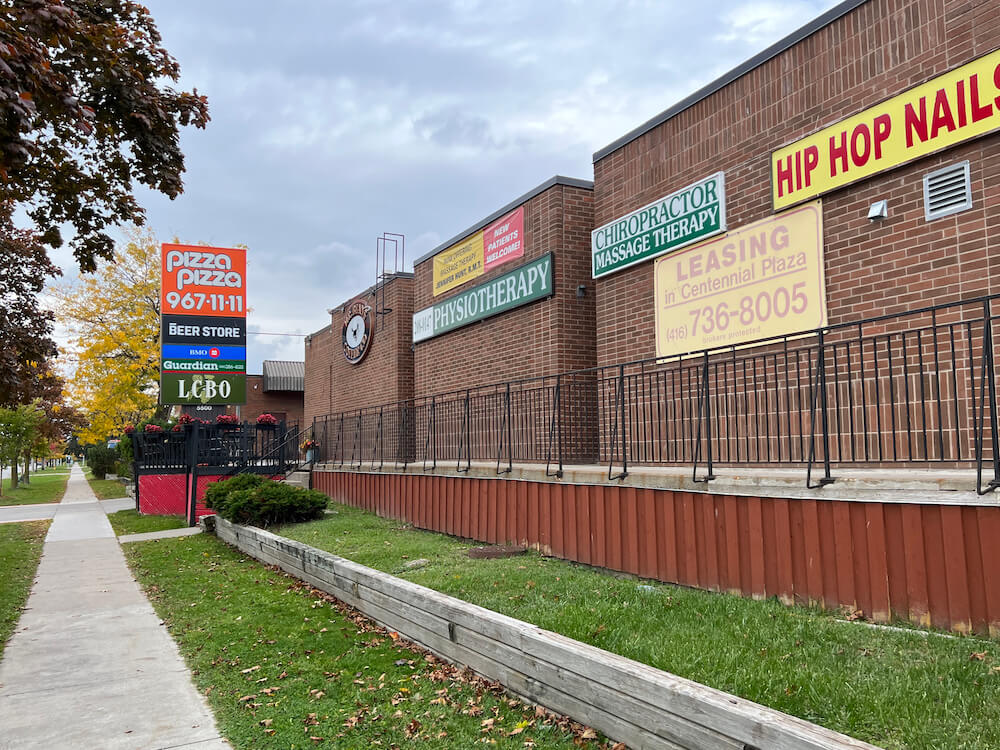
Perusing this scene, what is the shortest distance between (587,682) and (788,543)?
7.29 ft

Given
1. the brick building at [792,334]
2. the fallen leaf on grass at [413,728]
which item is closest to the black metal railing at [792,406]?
the brick building at [792,334]

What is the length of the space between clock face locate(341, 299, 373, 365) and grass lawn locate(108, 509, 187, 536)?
254 inches

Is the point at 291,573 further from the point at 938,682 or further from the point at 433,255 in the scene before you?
the point at 433,255

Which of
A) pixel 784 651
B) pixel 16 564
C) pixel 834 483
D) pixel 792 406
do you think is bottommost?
pixel 16 564

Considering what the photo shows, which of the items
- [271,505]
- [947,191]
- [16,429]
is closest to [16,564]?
[271,505]

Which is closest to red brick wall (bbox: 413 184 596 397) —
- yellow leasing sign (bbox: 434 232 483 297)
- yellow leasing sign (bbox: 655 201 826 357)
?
yellow leasing sign (bbox: 434 232 483 297)

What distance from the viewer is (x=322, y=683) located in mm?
5535

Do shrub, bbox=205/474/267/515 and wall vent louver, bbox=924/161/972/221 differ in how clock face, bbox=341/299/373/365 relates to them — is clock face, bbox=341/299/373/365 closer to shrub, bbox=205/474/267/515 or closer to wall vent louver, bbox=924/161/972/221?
shrub, bbox=205/474/267/515

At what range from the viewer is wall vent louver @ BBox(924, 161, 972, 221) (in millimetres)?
6742

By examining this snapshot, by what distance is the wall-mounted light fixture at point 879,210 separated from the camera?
292 inches

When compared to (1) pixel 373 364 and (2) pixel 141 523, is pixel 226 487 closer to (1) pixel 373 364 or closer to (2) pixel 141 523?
(2) pixel 141 523

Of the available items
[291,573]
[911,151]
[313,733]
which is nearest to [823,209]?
[911,151]

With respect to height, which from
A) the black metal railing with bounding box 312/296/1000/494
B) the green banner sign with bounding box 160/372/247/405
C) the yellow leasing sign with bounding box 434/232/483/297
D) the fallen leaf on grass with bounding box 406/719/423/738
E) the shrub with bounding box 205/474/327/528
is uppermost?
the yellow leasing sign with bounding box 434/232/483/297

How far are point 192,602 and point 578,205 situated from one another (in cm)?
850
